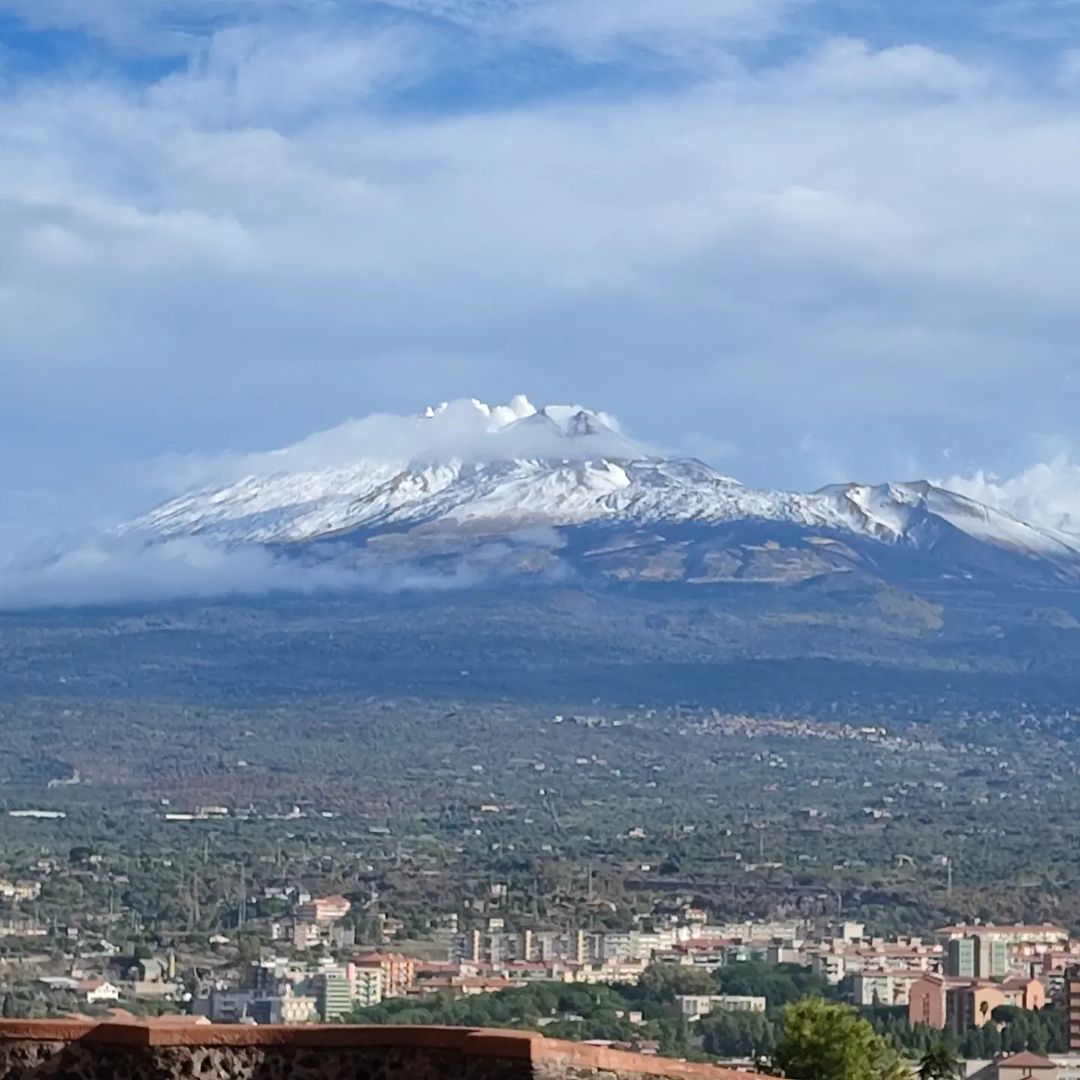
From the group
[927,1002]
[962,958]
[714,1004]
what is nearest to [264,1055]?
[927,1002]

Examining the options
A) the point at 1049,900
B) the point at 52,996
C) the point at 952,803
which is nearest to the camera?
the point at 52,996

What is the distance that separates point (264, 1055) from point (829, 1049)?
13969 mm

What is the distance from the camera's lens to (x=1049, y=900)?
114625mm

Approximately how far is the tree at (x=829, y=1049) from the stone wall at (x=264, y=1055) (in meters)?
12.9

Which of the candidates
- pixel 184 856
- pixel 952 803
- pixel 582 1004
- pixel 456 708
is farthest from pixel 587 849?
pixel 582 1004

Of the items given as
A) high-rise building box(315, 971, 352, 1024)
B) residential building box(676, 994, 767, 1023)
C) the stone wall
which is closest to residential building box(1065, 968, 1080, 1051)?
residential building box(676, 994, 767, 1023)

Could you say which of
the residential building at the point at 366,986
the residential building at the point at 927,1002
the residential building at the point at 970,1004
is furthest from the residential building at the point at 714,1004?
the residential building at the point at 366,986

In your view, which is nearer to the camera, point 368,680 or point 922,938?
point 922,938

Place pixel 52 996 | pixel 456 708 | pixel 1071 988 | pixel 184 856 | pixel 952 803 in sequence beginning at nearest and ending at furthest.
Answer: pixel 1071 988 < pixel 52 996 < pixel 184 856 < pixel 952 803 < pixel 456 708

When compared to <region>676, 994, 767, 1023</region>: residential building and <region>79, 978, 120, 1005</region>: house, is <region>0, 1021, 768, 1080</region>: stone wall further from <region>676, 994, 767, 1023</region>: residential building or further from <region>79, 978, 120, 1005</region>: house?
<region>79, 978, 120, 1005</region>: house

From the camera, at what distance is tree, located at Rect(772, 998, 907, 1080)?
23219mm

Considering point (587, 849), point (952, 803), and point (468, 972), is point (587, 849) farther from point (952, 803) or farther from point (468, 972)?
point (468, 972)

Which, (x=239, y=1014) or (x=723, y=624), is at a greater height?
(x=723, y=624)

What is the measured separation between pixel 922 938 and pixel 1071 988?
118 ft
